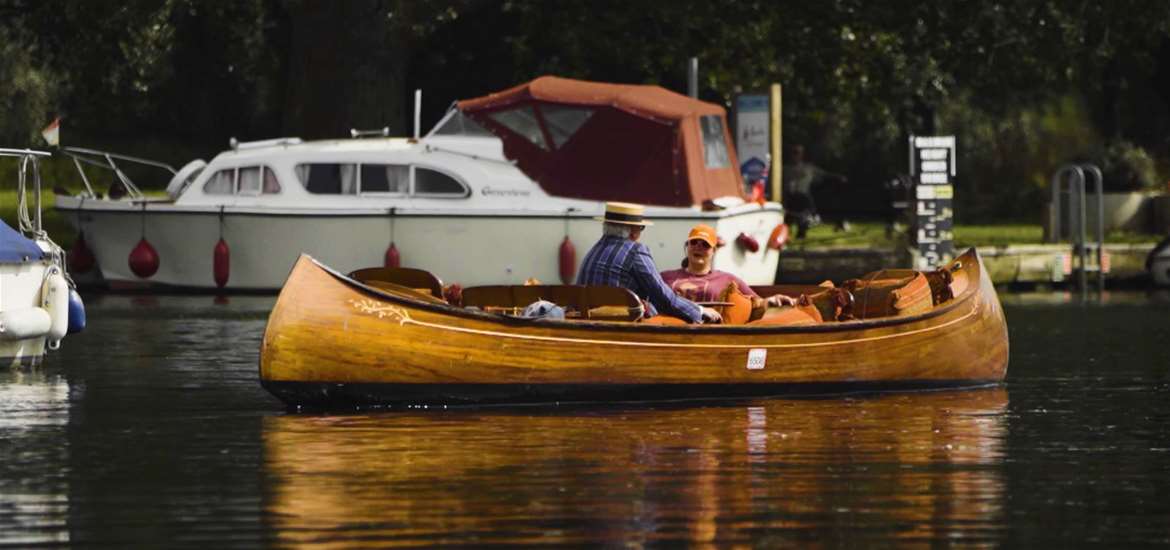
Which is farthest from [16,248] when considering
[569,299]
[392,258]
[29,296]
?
[392,258]

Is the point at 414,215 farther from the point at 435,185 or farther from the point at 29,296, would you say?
the point at 29,296

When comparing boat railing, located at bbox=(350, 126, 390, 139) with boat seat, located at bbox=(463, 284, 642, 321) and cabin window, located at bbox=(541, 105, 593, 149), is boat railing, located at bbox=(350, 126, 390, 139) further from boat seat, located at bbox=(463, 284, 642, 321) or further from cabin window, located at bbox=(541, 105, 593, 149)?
boat seat, located at bbox=(463, 284, 642, 321)

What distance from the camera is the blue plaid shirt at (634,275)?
18.3 metres

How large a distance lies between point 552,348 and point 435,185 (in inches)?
560

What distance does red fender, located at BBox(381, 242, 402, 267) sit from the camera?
31.6 m

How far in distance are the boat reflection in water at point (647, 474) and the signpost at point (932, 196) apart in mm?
13127

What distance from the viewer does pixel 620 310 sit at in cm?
1816

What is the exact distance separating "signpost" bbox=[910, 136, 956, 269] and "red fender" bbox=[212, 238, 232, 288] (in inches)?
317

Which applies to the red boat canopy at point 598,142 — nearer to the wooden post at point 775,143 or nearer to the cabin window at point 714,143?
the cabin window at point 714,143

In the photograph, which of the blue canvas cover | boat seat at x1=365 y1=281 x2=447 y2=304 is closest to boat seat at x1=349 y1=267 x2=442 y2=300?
boat seat at x1=365 y1=281 x2=447 y2=304

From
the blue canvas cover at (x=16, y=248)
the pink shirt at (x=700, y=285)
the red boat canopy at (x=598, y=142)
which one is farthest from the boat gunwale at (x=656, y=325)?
the red boat canopy at (x=598, y=142)

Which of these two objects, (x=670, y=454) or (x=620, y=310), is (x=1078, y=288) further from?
(x=670, y=454)

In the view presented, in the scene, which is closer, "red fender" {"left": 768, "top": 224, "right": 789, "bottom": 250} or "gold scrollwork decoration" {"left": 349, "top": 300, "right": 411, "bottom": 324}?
"gold scrollwork decoration" {"left": 349, "top": 300, "right": 411, "bottom": 324}

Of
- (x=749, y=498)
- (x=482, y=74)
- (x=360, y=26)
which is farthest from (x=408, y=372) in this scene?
(x=482, y=74)
